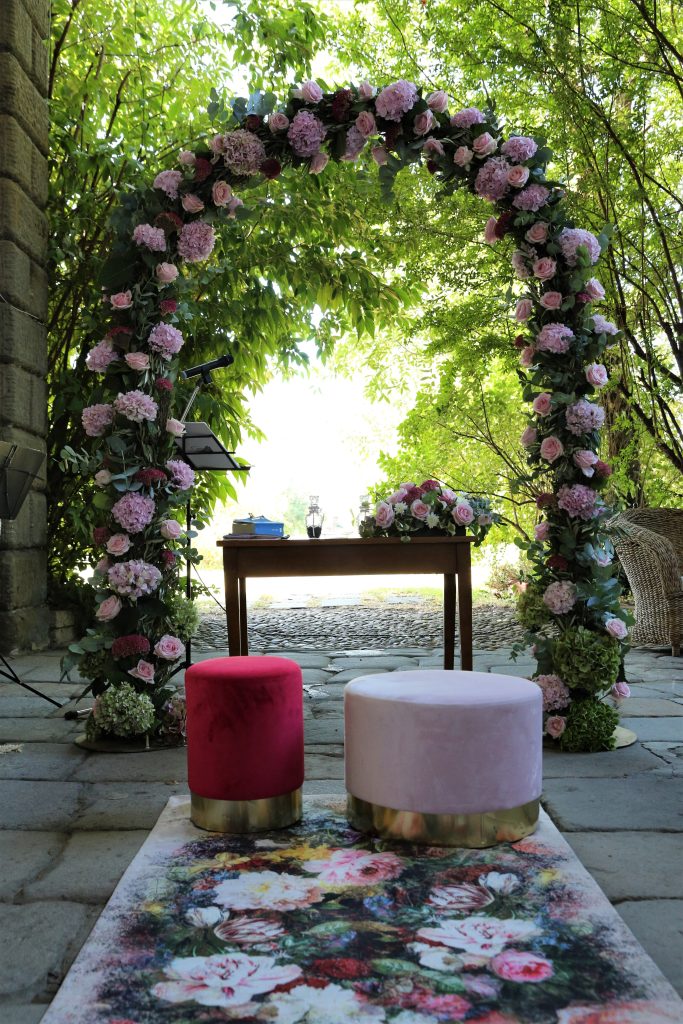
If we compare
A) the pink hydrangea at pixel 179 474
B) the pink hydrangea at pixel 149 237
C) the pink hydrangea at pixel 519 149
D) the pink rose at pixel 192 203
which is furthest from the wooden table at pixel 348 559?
the pink hydrangea at pixel 519 149

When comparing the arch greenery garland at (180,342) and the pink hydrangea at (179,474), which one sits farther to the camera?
the pink hydrangea at (179,474)

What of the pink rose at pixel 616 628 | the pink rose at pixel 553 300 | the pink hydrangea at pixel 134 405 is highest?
the pink rose at pixel 553 300

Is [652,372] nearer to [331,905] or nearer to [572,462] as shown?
[572,462]

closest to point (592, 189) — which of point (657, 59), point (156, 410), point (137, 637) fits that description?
point (657, 59)

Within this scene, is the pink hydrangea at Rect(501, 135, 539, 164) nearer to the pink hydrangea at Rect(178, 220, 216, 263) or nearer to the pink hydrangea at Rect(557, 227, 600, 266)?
the pink hydrangea at Rect(557, 227, 600, 266)

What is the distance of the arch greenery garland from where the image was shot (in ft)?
9.77

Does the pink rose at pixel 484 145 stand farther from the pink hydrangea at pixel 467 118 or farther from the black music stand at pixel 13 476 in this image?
the black music stand at pixel 13 476

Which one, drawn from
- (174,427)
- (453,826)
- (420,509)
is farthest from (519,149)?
(453,826)

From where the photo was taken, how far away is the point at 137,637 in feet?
9.82

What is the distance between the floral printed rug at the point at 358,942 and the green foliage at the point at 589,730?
0.90 metres

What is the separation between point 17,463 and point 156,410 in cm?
93

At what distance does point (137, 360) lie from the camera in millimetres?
2977

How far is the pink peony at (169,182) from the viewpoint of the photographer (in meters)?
3.00

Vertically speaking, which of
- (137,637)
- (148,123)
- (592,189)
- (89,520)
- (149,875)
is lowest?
(149,875)
